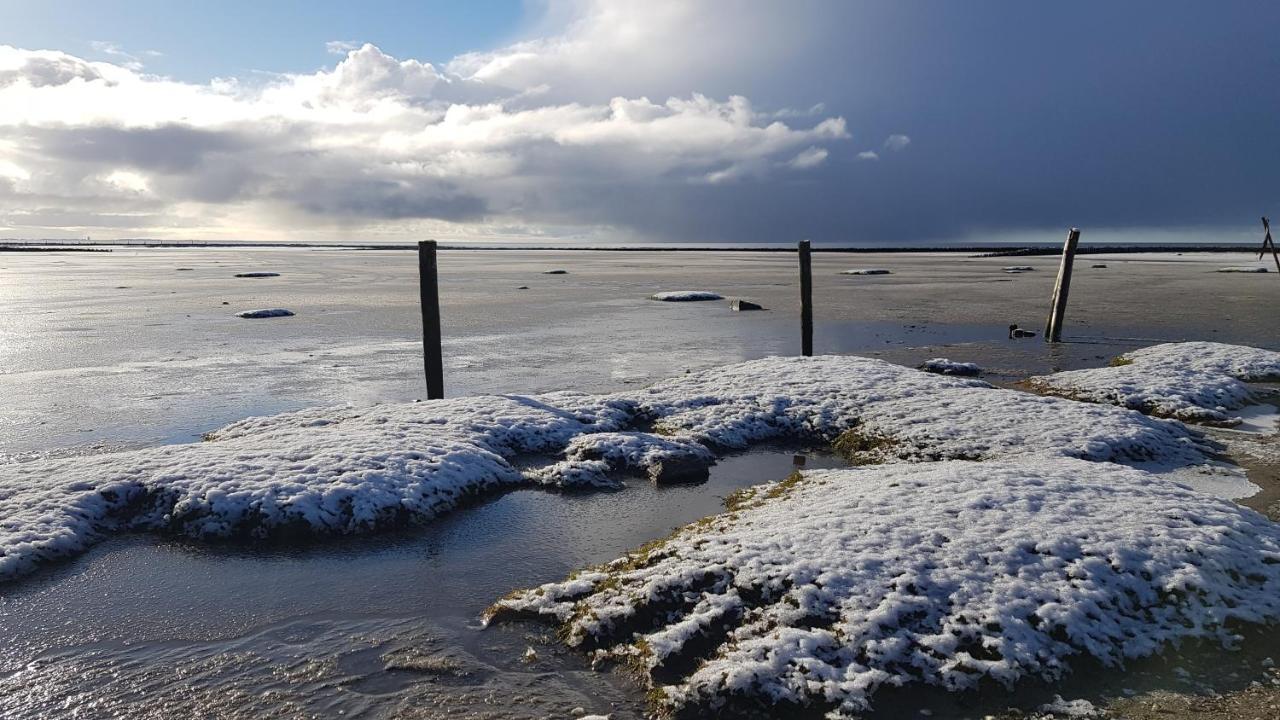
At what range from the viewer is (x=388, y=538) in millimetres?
9438

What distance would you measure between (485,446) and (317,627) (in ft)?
18.4

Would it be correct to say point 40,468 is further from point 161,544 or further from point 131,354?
point 131,354

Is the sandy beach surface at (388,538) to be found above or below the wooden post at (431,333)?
below

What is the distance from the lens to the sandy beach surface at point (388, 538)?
610cm

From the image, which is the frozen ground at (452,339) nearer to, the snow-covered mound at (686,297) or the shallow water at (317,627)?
the snow-covered mound at (686,297)

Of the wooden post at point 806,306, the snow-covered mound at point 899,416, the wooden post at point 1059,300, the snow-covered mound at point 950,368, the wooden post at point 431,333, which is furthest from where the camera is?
the wooden post at point 1059,300

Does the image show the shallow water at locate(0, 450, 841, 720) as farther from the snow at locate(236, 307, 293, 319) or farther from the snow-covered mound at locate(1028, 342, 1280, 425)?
the snow at locate(236, 307, 293, 319)

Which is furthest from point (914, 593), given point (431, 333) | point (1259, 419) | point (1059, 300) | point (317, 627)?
point (1059, 300)

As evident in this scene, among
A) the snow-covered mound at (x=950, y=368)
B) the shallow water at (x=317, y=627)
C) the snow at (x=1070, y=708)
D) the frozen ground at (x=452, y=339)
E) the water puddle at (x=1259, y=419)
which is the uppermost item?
the frozen ground at (x=452, y=339)

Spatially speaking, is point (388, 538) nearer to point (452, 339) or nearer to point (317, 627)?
point (317, 627)

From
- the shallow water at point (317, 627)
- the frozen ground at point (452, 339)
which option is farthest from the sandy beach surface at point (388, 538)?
the frozen ground at point (452, 339)

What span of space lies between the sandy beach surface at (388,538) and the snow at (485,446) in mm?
546

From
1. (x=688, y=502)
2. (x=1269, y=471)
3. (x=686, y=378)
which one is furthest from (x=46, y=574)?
(x=1269, y=471)

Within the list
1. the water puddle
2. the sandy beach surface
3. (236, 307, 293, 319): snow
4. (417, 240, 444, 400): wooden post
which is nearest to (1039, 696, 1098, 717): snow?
the sandy beach surface
